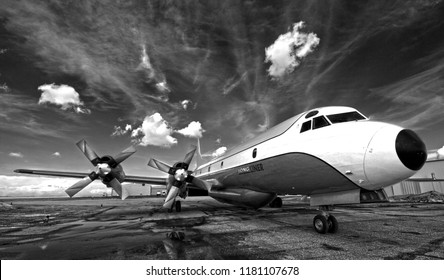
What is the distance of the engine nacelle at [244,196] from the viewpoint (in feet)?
41.9

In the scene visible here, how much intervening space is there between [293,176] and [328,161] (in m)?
1.88

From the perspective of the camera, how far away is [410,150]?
618 centimetres

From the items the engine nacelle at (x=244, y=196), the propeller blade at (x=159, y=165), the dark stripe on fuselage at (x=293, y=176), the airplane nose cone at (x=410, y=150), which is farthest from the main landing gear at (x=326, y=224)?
the propeller blade at (x=159, y=165)

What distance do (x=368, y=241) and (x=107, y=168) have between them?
12.1m

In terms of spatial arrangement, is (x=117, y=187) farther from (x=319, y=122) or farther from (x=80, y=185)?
(x=319, y=122)

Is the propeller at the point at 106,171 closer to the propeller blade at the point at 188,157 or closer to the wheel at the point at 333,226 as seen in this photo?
the propeller blade at the point at 188,157

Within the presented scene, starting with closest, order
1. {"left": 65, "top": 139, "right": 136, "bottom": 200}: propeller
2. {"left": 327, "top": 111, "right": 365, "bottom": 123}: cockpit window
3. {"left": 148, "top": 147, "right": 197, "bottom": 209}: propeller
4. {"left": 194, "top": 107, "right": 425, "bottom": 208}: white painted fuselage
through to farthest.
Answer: {"left": 194, "top": 107, "right": 425, "bottom": 208}: white painted fuselage, {"left": 327, "top": 111, "right": 365, "bottom": 123}: cockpit window, {"left": 65, "top": 139, "right": 136, "bottom": 200}: propeller, {"left": 148, "top": 147, "right": 197, "bottom": 209}: propeller

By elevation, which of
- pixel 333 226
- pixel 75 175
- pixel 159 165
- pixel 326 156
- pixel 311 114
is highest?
pixel 311 114

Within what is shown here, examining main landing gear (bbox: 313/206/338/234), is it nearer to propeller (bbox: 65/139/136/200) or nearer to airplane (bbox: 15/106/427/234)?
airplane (bbox: 15/106/427/234)

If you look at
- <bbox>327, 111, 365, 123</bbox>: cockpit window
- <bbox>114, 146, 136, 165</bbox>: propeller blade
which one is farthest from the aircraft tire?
<bbox>114, 146, 136, 165</bbox>: propeller blade

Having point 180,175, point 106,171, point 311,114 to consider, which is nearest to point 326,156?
point 311,114

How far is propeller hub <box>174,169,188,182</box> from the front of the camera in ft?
42.6
